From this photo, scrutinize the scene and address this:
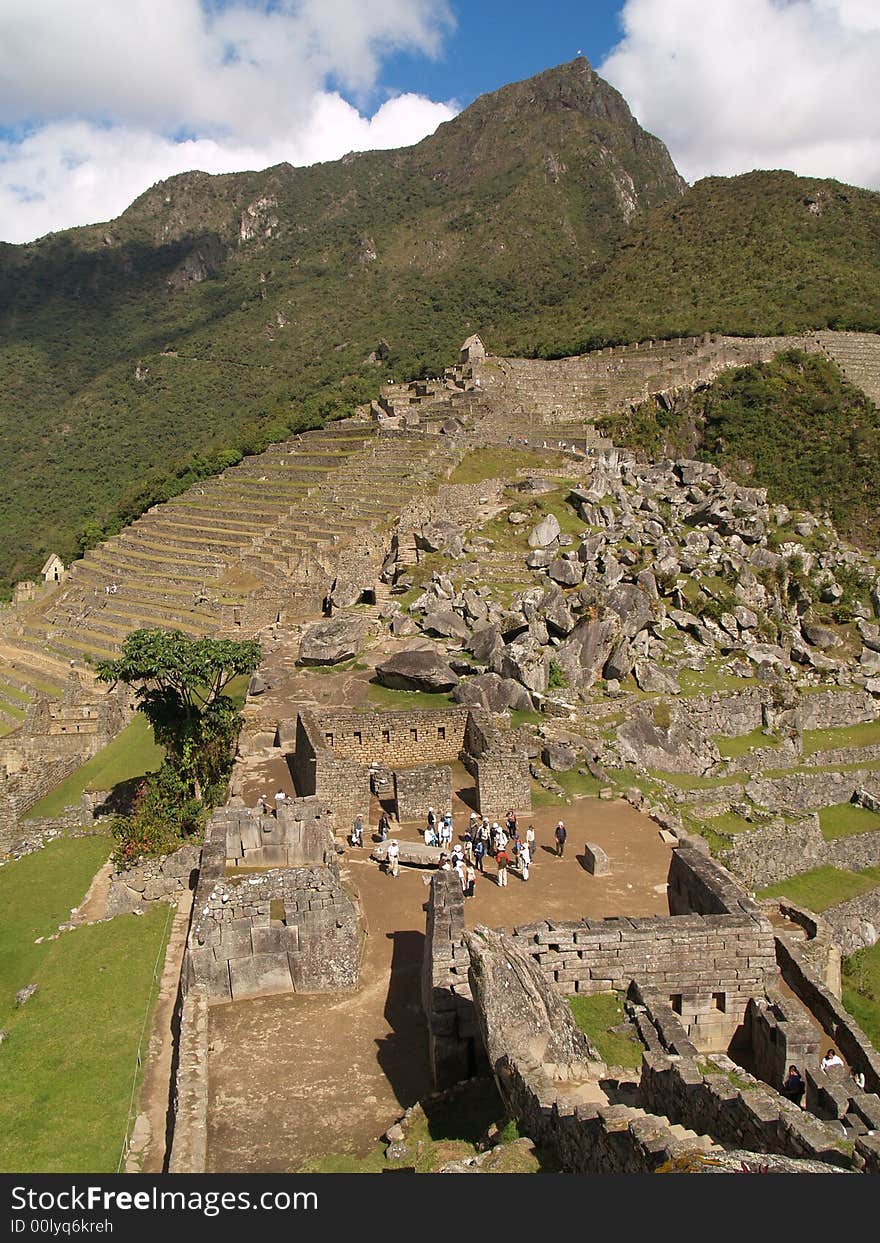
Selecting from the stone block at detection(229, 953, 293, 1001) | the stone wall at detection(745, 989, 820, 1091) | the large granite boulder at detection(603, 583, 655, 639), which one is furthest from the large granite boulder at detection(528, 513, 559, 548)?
the stone wall at detection(745, 989, 820, 1091)

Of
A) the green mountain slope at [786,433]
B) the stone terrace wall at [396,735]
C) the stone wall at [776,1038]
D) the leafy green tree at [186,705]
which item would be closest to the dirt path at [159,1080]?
the stone terrace wall at [396,735]

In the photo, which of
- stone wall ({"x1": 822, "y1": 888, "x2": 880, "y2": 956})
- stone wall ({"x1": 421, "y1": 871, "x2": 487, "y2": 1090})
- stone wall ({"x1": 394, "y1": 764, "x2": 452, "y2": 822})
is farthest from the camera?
stone wall ({"x1": 822, "y1": 888, "x2": 880, "y2": 956})

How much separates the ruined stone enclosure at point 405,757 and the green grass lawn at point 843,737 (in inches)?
419

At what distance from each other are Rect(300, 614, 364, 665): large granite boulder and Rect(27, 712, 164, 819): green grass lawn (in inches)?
196

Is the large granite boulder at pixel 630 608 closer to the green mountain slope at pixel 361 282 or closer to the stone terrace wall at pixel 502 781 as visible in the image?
the stone terrace wall at pixel 502 781

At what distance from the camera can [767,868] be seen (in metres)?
18.0

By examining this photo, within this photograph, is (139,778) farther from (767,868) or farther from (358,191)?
(358,191)

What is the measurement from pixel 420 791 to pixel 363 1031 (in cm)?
557

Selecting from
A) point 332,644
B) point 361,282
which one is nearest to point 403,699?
point 332,644

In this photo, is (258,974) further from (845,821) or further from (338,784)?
(845,821)

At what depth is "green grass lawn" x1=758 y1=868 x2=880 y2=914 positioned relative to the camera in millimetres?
17547

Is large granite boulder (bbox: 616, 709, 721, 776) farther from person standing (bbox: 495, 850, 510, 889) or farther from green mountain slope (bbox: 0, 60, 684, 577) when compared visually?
green mountain slope (bbox: 0, 60, 684, 577)

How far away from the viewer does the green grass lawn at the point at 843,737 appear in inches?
905

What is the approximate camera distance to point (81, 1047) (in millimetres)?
10336
